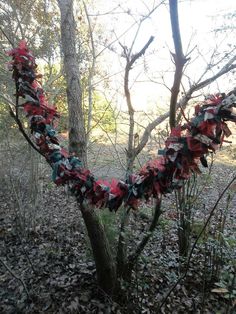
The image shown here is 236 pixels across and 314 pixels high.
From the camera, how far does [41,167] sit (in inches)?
230

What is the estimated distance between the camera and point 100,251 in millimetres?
3012

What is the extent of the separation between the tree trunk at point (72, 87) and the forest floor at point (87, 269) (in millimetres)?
1015

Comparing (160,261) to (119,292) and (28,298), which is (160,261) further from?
(28,298)

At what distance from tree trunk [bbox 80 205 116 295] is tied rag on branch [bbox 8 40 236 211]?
0.77 metres

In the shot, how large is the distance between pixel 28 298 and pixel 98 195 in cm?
180

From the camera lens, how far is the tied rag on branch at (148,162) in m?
1.64

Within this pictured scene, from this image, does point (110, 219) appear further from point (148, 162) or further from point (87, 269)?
point (148, 162)

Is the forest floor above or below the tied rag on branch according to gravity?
below

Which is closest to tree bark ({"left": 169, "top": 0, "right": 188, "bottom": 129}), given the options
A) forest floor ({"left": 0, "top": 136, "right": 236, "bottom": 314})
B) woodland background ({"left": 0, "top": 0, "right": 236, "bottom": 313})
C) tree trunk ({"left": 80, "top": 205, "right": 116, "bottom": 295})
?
woodland background ({"left": 0, "top": 0, "right": 236, "bottom": 313})

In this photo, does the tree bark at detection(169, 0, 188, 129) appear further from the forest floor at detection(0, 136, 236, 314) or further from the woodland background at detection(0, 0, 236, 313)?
the forest floor at detection(0, 136, 236, 314)

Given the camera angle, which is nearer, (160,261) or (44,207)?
(160,261)

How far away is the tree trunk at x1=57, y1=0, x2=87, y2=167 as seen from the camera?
2.95m

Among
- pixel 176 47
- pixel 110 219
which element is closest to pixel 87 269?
pixel 110 219

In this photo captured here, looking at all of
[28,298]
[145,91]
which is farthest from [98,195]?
[145,91]
